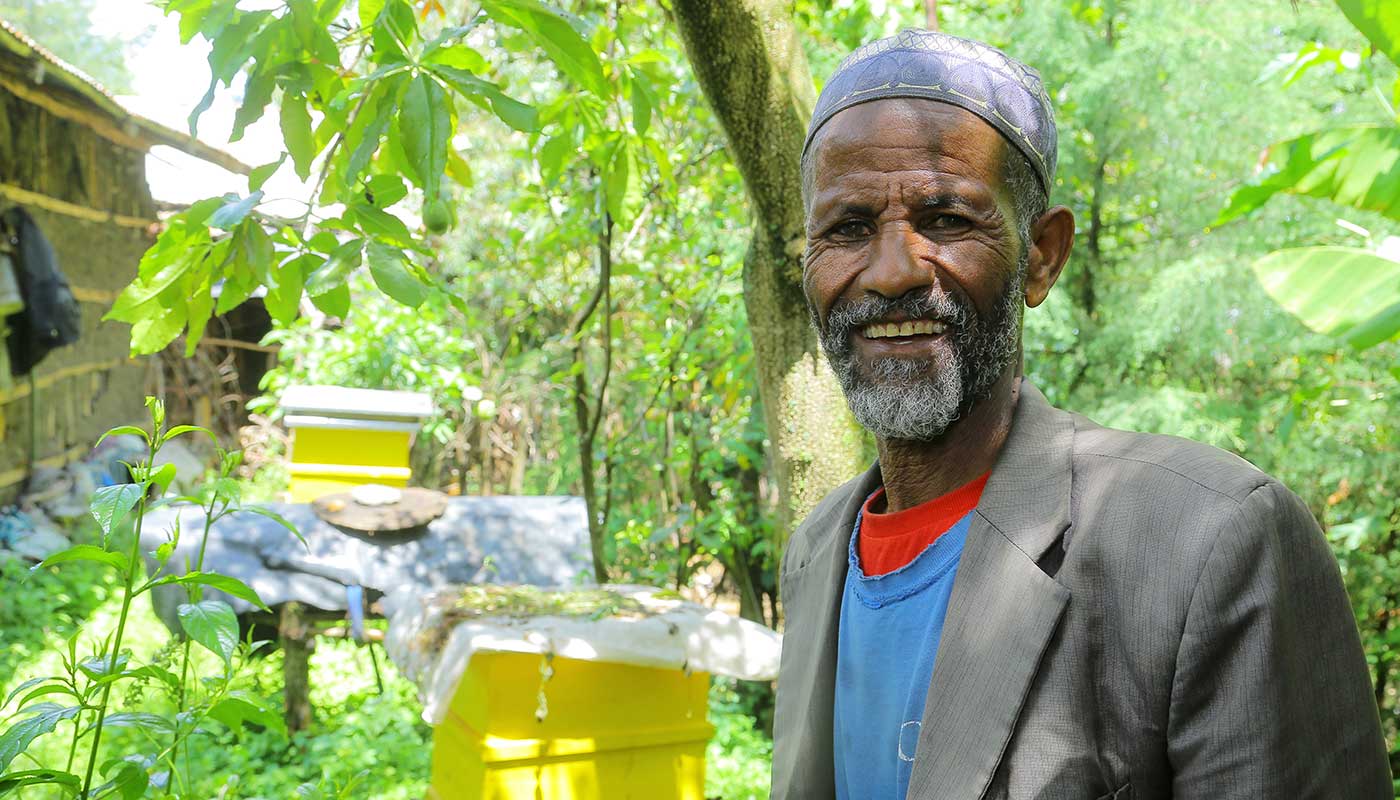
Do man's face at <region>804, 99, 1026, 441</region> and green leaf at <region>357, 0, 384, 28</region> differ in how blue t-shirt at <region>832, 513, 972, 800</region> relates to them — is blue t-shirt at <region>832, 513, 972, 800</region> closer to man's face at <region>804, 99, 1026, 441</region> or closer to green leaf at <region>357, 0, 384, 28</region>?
man's face at <region>804, 99, 1026, 441</region>

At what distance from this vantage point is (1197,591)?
3.59ft

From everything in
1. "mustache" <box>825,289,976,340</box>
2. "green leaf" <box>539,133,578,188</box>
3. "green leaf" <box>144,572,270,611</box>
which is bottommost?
"green leaf" <box>144,572,270,611</box>

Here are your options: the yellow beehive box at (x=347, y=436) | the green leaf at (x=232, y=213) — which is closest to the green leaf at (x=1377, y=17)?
the green leaf at (x=232, y=213)

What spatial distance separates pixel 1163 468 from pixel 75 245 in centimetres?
1035

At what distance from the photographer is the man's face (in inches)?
55.6

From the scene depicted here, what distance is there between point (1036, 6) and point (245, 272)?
4664 mm

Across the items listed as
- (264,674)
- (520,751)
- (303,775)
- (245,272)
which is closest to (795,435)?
(520,751)

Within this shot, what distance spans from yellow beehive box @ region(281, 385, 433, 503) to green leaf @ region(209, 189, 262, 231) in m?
3.93

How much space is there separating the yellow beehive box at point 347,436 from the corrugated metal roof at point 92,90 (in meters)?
1.42

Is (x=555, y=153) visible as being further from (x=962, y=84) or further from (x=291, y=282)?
(x=962, y=84)

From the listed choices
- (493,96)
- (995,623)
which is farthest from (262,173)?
(995,623)

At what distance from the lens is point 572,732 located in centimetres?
285

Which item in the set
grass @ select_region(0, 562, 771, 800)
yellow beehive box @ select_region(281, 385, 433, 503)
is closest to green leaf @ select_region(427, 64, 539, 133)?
grass @ select_region(0, 562, 771, 800)

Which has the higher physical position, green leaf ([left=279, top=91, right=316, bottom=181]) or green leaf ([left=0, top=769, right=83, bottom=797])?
green leaf ([left=279, top=91, right=316, bottom=181])
